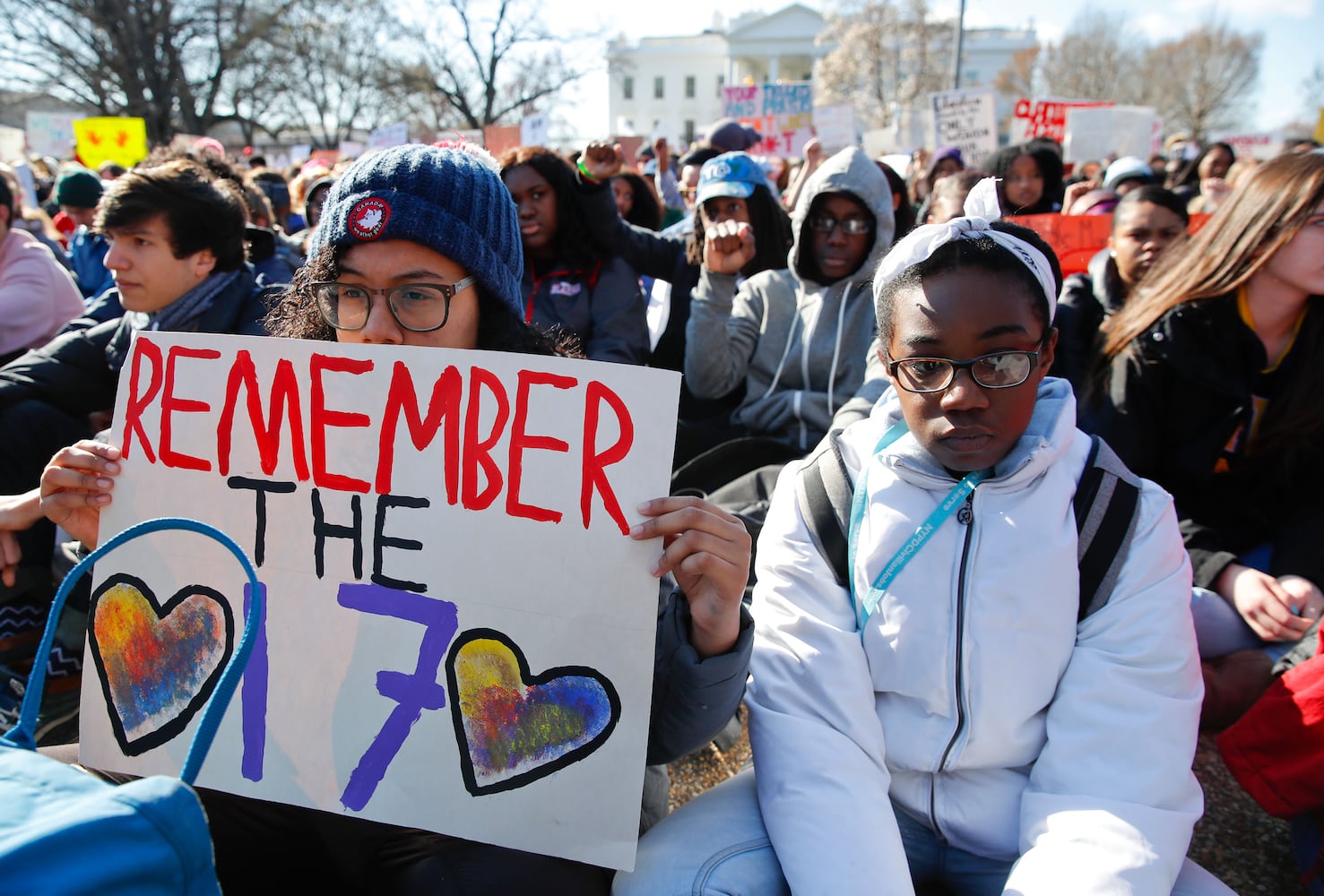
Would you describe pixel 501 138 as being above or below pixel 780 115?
below

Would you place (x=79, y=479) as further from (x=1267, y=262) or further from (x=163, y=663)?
(x=1267, y=262)

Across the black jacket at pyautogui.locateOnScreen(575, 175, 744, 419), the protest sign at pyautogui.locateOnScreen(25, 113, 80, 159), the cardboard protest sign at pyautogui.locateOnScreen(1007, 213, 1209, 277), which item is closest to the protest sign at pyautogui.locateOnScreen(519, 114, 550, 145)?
the black jacket at pyautogui.locateOnScreen(575, 175, 744, 419)

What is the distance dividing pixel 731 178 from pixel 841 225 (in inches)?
43.2

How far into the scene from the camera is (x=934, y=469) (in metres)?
1.56

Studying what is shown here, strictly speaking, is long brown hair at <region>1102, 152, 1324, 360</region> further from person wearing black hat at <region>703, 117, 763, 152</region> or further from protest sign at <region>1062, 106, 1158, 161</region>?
protest sign at <region>1062, 106, 1158, 161</region>

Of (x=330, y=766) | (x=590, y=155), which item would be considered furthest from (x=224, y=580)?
(x=590, y=155)

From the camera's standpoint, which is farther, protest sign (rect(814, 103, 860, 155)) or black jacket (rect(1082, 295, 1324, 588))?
protest sign (rect(814, 103, 860, 155))

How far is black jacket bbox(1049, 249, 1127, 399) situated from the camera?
305 cm

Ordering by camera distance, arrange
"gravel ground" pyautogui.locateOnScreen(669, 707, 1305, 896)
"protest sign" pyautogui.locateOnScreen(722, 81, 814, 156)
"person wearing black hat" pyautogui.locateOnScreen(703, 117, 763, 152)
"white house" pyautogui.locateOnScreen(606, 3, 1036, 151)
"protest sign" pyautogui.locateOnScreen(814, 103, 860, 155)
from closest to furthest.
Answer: "gravel ground" pyautogui.locateOnScreen(669, 707, 1305, 896)
"person wearing black hat" pyautogui.locateOnScreen(703, 117, 763, 152)
"protest sign" pyautogui.locateOnScreen(814, 103, 860, 155)
"protest sign" pyautogui.locateOnScreen(722, 81, 814, 156)
"white house" pyautogui.locateOnScreen(606, 3, 1036, 151)

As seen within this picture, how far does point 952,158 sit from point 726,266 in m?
4.19

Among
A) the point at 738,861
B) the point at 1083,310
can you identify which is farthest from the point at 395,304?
the point at 1083,310

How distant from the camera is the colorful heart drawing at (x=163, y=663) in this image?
4.48ft

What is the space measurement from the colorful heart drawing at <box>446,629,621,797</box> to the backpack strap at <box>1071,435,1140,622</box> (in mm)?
849

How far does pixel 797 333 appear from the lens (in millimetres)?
3207
